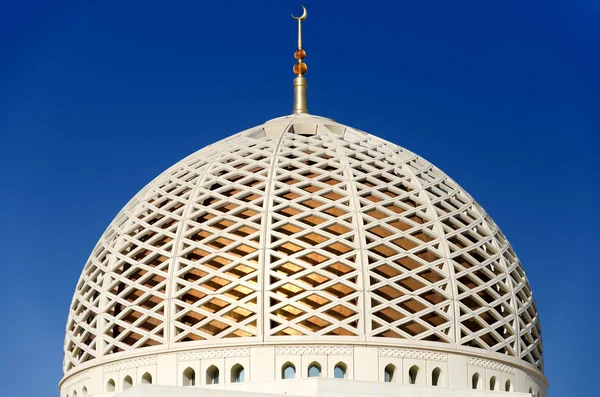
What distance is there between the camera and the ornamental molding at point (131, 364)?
1144 inches

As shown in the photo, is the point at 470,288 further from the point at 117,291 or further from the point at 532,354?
the point at 117,291

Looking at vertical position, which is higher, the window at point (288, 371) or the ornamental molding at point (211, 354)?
the ornamental molding at point (211, 354)

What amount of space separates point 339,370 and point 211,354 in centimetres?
232

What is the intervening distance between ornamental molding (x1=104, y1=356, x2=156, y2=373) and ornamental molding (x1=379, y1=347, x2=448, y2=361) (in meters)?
4.22

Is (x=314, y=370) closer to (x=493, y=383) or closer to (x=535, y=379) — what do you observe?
(x=493, y=383)

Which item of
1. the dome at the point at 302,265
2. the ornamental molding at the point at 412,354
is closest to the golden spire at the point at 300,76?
the dome at the point at 302,265

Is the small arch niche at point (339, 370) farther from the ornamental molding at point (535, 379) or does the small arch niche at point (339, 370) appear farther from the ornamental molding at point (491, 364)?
the ornamental molding at point (535, 379)

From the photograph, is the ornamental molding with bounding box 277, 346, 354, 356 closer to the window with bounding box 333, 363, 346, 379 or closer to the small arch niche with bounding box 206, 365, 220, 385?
the window with bounding box 333, 363, 346, 379

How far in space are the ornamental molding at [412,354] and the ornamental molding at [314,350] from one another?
0.62 metres

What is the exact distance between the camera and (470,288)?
98.6 ft

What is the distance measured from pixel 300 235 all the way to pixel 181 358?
10.3 feet

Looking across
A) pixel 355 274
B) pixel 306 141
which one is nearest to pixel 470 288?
pixel 355 274

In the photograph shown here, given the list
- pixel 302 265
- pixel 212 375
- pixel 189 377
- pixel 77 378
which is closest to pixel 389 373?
pixel 302 265

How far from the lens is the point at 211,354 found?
93.7 feet
